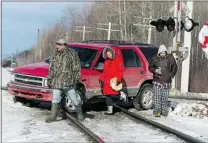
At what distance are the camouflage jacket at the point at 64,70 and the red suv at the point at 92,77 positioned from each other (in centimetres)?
135

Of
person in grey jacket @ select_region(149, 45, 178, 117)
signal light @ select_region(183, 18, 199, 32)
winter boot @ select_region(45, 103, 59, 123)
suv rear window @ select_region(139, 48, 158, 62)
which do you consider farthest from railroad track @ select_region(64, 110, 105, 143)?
signal light @ select_region(183, 18, 199, 32)

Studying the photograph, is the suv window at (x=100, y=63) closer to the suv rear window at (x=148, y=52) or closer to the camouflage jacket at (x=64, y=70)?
the suv rear window at (x=148, y=52)

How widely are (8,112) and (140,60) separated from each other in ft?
13.8

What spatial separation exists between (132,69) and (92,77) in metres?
1.55

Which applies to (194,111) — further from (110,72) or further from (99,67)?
(99,67)

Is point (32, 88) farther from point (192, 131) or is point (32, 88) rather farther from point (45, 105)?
point (192, 131)

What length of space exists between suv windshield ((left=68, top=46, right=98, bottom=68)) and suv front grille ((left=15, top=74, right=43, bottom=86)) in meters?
1.22

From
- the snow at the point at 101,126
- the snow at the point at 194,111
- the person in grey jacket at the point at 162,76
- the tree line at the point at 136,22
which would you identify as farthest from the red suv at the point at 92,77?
the tree line at the point at 136,22

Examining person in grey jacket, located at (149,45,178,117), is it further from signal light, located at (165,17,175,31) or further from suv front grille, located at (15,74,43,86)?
signal light, located at (165,17,175,31)

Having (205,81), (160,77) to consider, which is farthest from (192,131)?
(205,81)

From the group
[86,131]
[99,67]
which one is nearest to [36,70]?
[99,67]

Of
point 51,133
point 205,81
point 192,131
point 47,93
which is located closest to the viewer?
point 51,133

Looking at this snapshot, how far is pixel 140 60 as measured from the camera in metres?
13.0

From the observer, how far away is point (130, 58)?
507 inches
